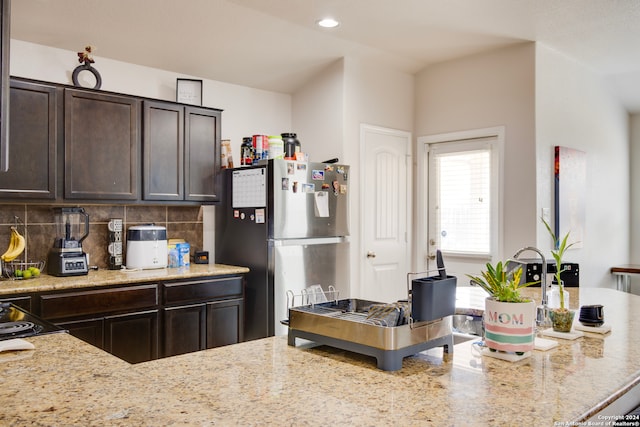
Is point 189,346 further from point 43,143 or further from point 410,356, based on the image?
point 410,356

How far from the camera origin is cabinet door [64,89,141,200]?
3357 millimetres

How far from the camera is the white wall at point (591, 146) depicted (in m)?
4.30

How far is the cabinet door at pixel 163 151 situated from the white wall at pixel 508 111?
2.44 m

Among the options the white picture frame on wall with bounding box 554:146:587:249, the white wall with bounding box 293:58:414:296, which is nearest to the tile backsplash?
the white wall with bounding box 293:58:414:296

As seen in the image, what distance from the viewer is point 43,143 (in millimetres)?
3234

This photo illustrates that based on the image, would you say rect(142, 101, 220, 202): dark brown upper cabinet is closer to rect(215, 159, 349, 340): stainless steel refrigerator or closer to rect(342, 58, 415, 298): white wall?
rect(215, 159, 349, 340): stainless steel refrigerator

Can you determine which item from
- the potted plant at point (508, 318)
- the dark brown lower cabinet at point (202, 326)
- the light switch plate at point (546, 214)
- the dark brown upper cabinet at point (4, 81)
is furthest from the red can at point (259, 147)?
the dark brown upper cabinet at point (4, 81)

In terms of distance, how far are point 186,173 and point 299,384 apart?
9.38ft

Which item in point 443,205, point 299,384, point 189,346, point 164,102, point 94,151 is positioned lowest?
point 189,346

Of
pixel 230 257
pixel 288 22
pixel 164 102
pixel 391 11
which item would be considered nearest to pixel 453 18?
pixel 391 11

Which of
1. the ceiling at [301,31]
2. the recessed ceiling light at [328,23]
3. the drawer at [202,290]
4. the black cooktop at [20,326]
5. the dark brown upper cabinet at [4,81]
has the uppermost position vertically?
the recessed ceiling light at [328,23]

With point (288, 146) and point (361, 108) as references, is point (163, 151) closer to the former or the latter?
point (288, 146)

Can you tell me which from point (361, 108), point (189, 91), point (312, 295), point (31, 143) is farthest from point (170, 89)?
point (312, 295)

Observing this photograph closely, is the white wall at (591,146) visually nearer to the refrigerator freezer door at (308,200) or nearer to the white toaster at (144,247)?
the refrigerator freezer door at (308,200)
